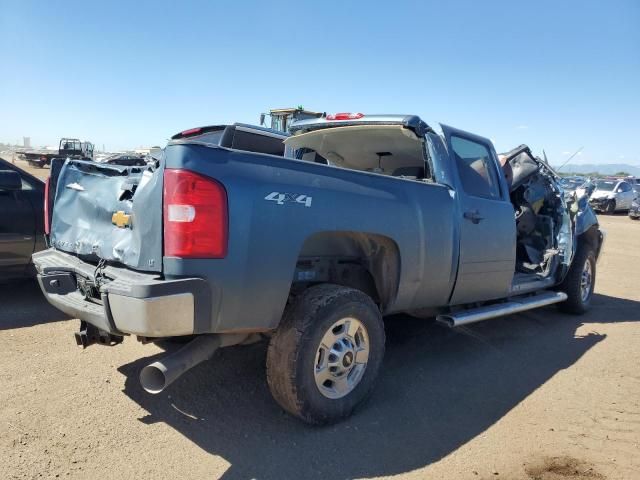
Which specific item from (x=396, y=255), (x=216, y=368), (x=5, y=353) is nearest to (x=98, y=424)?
(x=216, y=368)

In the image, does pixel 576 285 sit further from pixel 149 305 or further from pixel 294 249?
pixel 149 305

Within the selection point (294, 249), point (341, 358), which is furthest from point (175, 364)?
point (341, 358)

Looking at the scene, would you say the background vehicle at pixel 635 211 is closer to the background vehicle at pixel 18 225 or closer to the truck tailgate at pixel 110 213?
the background vehicle at pixel 18 225

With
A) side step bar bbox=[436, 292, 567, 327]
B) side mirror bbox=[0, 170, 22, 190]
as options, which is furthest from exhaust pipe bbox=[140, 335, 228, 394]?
side mirror bbox=[0, 170, 22, 190]

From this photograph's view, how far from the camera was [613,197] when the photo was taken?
27078mm

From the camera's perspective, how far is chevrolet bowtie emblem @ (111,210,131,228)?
3045 millimetres

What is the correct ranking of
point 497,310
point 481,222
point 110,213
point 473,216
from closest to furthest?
point 110,213, point 473,216, point 481,222, point 497,310

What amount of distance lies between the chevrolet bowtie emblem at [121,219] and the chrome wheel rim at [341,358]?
140cm

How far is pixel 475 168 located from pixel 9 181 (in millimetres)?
4727

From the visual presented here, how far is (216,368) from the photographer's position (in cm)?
414

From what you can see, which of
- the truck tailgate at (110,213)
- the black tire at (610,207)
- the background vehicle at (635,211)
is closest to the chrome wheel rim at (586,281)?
the truck tailgate at (110,213)

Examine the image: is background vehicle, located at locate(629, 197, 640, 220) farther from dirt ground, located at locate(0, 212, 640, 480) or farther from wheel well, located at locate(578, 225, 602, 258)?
dirt ground, located at locate(0, 212, 640, 480)

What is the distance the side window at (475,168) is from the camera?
4504mm

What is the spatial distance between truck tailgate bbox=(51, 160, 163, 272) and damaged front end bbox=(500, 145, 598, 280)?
445 centimetres
